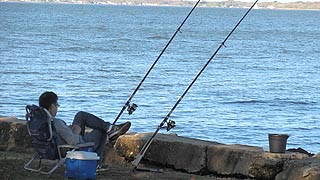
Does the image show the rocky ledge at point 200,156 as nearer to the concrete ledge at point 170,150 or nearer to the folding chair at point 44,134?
the concrete ledge at point 170,150

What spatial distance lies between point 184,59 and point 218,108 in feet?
59.5

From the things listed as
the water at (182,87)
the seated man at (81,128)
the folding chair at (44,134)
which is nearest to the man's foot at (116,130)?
the seated man at (81,128)

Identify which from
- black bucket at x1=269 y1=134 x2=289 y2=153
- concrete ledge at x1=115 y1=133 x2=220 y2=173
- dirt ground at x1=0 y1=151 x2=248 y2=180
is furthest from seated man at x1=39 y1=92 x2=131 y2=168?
black bucket at x1=269 y1=134 x2=289 y2=153

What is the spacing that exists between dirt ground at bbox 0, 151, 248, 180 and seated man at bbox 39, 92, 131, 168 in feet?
0.98

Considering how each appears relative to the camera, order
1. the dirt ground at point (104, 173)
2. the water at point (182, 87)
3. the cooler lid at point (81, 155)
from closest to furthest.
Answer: the cooler lid at point (81, 155)
the dirt ground at point (104, 173)
the water at point (182, 87)

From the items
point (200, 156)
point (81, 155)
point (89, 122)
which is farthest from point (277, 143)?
point (81, 155)

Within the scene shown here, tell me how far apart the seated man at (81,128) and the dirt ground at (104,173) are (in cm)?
30

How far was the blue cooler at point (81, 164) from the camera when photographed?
7.85m

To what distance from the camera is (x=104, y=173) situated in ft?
27.7

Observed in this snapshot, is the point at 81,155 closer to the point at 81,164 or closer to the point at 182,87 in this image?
the point at 81,164

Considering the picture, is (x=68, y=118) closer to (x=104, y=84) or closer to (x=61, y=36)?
(x=104, y=84)

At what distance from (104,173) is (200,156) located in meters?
1.01

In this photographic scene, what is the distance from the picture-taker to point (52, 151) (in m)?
7.95

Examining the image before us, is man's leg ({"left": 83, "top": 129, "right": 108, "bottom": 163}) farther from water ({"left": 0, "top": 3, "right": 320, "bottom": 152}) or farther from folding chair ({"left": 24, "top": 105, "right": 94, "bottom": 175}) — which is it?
water ({"left": 0, "top": 3, "right": 320, "bottom": 152})
